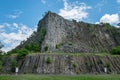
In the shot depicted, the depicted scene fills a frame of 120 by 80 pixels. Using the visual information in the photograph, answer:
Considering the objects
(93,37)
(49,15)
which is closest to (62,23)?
(49,15)

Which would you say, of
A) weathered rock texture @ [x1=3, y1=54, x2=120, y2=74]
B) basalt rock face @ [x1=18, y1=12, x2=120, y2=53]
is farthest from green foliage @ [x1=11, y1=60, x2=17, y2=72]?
basalt rock face @ [x1=18, y1=12, x2=120, y2=53]

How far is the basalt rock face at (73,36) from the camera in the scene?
8402 centimetres

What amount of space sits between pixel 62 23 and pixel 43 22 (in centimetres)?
969

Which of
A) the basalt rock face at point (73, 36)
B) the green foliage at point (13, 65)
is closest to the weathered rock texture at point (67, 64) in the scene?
the green foliage at point (13, 65)

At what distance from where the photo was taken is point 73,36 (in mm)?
97625

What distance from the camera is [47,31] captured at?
8962 cm

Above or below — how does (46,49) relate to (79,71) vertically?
above

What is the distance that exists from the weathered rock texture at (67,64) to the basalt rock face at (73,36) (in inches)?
593

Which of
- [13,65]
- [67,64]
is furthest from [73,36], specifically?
[13,65]

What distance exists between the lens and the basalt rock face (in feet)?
276

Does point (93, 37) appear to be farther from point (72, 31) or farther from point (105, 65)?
point (105, 65)

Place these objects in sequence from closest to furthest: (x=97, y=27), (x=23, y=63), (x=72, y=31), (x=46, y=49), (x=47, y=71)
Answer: (x=47, y=71), (x=23, y=63), (x=46, y=49), (x=72, y=31), (x=97, y=27)

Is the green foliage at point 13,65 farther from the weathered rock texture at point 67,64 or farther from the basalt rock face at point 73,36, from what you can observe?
the basalt rock face at point 73,36

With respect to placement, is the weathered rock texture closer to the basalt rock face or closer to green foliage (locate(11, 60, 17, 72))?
green foliage (locate(11, 60, 17, 72))
